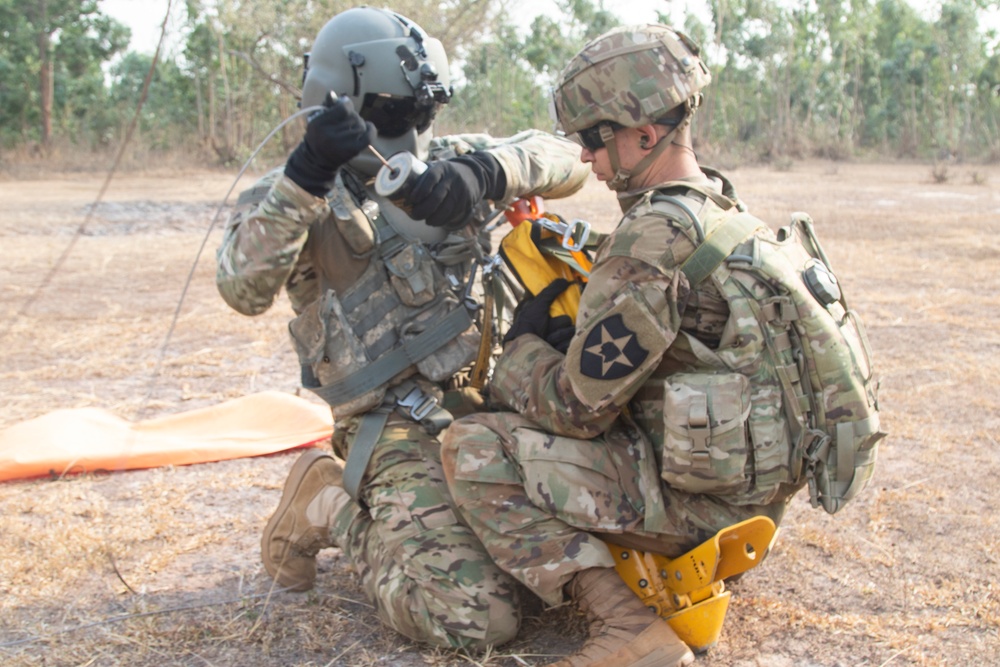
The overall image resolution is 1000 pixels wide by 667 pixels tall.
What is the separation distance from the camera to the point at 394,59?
333cm

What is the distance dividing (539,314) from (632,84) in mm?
740

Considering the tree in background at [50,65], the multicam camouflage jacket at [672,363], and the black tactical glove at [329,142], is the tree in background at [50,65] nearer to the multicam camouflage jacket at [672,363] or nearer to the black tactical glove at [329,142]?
the black tactical glove at [329,142]

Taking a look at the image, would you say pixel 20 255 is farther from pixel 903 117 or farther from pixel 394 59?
pixel 903 117

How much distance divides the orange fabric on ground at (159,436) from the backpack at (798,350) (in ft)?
9.03

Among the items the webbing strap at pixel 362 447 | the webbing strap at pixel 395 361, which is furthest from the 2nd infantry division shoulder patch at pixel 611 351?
the webbing strap at pixel 362 447

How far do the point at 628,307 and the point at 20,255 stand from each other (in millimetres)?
9209

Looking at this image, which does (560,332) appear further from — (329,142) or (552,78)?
(552,78)

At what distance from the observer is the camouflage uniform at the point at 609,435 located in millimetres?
2689

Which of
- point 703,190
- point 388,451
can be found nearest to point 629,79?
point 703,190

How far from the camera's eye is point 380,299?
3449 millimetres

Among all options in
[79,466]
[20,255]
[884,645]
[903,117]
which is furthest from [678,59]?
[903,117]

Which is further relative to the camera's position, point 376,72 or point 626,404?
point 376,72

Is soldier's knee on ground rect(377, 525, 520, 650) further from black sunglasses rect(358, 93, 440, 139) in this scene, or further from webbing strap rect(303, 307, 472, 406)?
black sunglasses rect(358, 93, 440, 139)

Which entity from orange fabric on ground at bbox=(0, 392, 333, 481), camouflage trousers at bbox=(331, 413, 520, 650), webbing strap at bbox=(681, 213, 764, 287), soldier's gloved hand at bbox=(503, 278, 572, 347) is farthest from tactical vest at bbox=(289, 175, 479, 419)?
orange fabric on ground at bbox=(0, 392, 333, 481)
